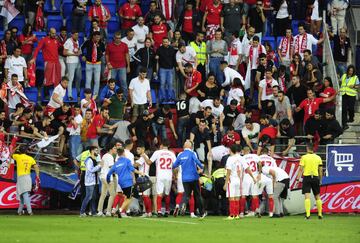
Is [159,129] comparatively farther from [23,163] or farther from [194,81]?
[23,163]

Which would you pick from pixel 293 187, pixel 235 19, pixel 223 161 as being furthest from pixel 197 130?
pixel 235 19

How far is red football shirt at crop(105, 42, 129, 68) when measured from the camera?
35.0 meters

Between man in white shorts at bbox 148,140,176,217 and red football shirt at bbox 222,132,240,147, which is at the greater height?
red football shirt at bbox 222,132,240,147

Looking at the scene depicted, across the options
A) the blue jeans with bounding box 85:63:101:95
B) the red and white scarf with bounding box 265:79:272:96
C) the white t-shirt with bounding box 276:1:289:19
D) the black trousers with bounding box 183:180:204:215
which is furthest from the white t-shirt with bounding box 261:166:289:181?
the white t-shirt with bounding box 276:1:289:19

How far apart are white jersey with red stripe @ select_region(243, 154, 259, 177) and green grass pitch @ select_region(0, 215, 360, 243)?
1.36 meters

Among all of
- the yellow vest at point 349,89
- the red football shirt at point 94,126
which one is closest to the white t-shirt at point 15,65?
the red football shirt at point 94,126

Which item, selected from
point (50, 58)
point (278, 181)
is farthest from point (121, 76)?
point (278, 181)

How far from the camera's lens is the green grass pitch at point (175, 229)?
77.2ft

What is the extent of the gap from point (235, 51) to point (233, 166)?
20.0 ft

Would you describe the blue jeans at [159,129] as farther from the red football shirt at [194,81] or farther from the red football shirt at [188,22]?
the red football shirt at [188,22]

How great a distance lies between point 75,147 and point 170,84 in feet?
13.8

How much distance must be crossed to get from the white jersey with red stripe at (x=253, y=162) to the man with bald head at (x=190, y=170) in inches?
54.0

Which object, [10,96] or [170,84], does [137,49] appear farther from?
[10,96]

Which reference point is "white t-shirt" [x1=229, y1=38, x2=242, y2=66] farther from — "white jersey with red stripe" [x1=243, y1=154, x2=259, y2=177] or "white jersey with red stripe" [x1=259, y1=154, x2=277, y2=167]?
"white jersey with red stripe" [x1=243, y1=154, x2=259, y2=177]
